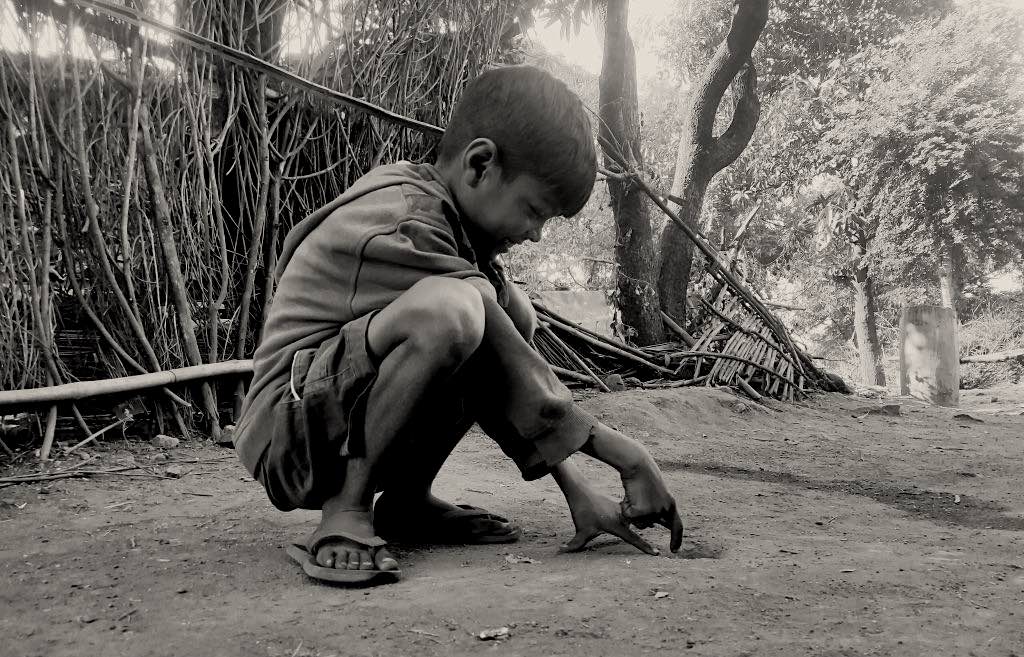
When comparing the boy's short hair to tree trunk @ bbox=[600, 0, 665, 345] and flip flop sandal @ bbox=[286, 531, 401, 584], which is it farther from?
tree trunk @ bbox=[600, 0, 665, 345]

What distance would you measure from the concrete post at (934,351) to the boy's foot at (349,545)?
23.0ft

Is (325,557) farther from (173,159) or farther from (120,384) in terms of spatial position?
(173,159)

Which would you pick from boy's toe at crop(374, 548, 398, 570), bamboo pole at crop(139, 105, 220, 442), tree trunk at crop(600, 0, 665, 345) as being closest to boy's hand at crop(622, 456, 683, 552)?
boy's toe at crop(374, 548, 398, 570)

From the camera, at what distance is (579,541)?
1692 millimetres

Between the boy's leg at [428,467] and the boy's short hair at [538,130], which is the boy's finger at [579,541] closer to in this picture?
the boy's leg at [428,467]

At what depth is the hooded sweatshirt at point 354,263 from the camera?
1.53 m

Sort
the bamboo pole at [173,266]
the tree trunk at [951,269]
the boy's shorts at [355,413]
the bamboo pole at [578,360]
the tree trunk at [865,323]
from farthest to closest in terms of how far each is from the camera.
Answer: the tree trunk at [865,323]
the tree trunk at [951,269]
the bamboo pole at [578,360]
the bamboo pole at [173,266]
the boy's shorts at [355,413]

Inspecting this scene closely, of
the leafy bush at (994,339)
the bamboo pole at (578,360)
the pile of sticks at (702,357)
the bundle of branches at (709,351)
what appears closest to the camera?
the bamboo pole at (578,360)

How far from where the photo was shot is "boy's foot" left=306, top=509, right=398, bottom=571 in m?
1.47

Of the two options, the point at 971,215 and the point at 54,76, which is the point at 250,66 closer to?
the point at 54,76

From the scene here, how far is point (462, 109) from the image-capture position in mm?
1792

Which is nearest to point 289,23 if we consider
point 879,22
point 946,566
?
point 946,566

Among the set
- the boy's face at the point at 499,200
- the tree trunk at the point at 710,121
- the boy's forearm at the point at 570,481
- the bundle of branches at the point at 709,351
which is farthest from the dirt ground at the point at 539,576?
the tree trunk at the point at 710,121

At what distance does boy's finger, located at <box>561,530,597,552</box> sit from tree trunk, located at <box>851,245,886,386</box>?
47.7 ft
